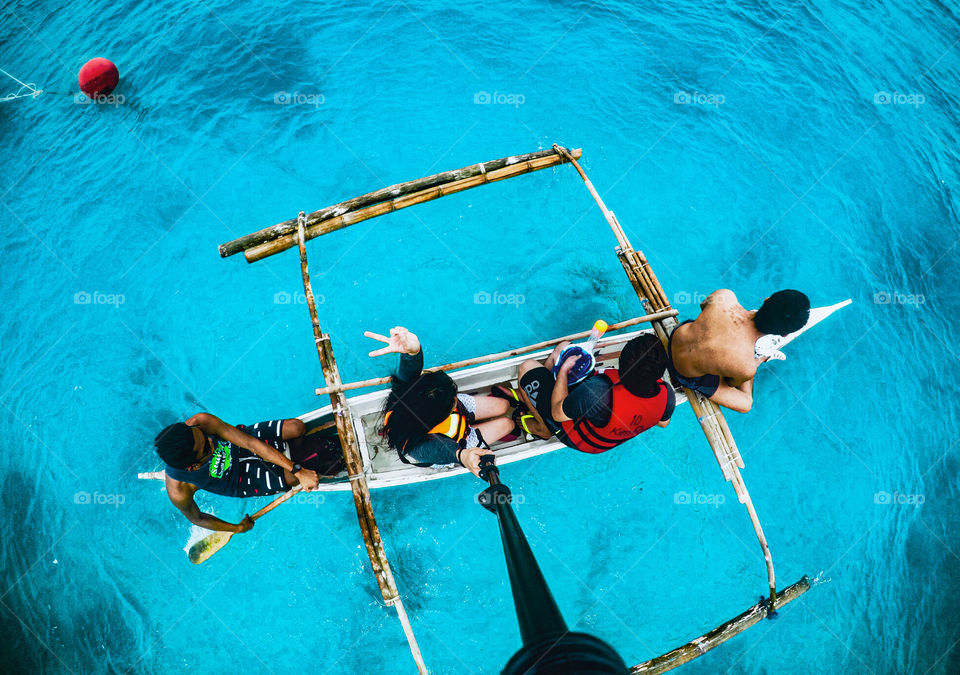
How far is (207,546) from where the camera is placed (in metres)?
4.20

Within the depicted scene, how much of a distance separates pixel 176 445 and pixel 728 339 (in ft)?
10.8

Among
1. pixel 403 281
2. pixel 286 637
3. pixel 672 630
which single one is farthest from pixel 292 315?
pixel 672 630

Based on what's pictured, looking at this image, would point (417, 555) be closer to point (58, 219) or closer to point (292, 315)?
point (292, 315)

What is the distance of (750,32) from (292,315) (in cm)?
701

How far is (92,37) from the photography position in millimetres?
6336

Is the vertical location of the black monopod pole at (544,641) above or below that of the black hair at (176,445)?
above

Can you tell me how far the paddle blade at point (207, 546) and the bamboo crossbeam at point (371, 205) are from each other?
2338mm

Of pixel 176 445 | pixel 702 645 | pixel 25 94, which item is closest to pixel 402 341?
pixel 176 445

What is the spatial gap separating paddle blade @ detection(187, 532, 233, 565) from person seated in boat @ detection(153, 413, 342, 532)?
85cm

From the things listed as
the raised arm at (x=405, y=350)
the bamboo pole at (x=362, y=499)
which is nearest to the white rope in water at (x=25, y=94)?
the bamboo pole at (x=362, y=499)

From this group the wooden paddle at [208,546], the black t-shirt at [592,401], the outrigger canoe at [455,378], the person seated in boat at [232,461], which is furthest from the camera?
the wooden paddle at [208,546]

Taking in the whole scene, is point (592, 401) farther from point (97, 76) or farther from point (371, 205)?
point (97, 76)

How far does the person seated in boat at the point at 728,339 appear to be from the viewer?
286 centimetres

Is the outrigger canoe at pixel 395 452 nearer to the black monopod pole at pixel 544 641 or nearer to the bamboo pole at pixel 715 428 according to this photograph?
the bamboo pole at pixel 715 428
